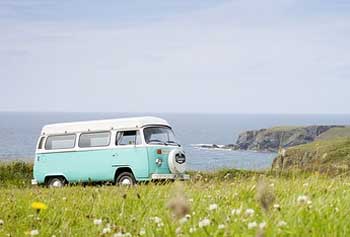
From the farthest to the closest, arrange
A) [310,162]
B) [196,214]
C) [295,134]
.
→ 1. [295,134]
2. [310,162]
3. [196,214]

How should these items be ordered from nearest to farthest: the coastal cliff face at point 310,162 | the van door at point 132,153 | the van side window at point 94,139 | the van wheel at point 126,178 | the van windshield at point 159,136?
1. the coastal cliff face at point 310,162
2. the van door at point 132,153
3. the van wheel at point 126,178
4. the van windshield at point 159,136
5. the van side window at point 94,139

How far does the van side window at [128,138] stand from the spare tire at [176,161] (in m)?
1.39

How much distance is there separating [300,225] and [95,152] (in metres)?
18.9

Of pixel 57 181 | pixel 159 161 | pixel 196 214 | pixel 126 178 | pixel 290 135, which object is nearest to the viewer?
pixel 196 214

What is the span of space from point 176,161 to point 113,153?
240 centimetres

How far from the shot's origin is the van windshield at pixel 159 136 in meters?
22.2

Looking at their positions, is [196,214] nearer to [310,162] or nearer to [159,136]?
[310,162]

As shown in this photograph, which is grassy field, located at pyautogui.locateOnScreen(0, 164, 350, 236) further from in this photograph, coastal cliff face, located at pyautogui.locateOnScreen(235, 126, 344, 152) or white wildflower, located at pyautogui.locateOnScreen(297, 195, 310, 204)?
coastal cliff face, located at pyautogui.locateOnScreen(235, 126, 344, 152)

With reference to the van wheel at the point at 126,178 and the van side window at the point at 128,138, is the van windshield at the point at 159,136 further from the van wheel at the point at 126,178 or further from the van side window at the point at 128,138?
the van wheel at the point at 126,178

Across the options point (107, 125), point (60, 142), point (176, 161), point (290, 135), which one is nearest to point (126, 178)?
point (176, 161)

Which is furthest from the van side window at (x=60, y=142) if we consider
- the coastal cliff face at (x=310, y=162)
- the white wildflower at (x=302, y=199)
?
the white wildflower at (x=302, y=199)

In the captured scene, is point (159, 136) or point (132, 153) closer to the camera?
point (132, 153)

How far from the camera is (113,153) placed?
22.2 m

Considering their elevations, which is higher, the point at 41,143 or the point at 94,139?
the point at 94,139
